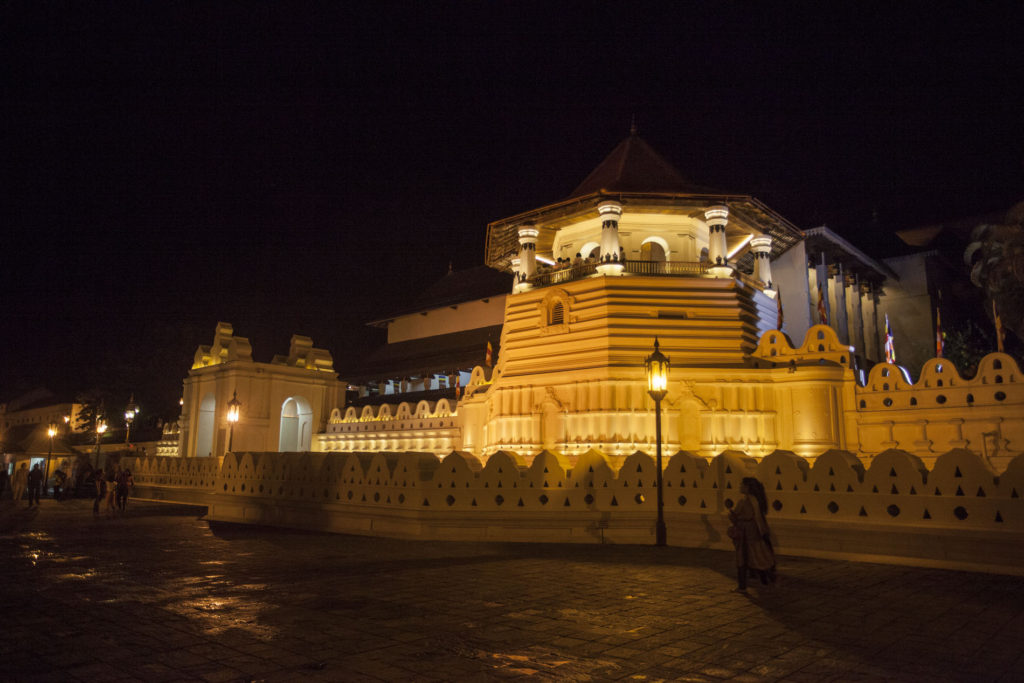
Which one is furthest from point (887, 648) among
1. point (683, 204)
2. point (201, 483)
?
point (201, 483)

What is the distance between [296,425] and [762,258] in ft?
Result: 90.5

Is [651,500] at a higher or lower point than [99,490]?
higher

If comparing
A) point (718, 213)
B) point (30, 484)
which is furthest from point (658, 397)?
point (30, 484)

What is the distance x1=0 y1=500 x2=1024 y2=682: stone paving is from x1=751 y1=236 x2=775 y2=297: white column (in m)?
19.8

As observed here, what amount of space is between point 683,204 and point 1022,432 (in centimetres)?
1362

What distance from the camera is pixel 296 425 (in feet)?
134

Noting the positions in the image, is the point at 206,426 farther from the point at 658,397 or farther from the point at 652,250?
the point at 658,397

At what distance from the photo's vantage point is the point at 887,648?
5.87m

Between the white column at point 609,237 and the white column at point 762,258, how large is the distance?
696 cm

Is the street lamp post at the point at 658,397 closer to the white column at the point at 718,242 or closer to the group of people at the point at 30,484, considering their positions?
the white column at the point at 718,242

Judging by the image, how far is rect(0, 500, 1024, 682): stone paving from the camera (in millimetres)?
5316

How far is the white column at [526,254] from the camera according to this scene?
29.2 m

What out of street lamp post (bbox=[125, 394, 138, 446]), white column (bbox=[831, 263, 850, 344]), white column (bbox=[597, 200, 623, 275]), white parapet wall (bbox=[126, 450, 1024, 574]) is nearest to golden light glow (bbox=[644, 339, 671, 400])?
white parapet wall (bbox=[126, 450, 1024, 574])

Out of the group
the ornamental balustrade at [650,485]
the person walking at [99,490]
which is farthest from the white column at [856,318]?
the person walking at [99,490]
